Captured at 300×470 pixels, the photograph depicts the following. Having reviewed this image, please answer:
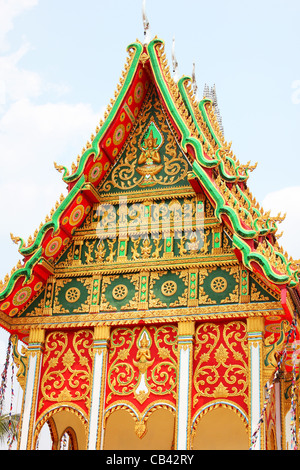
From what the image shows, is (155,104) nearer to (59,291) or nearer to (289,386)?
A: (59,291)

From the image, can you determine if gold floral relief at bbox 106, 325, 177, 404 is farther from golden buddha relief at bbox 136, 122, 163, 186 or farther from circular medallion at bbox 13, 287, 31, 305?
golden buddha relief at bbox 136, 122, 163, 186

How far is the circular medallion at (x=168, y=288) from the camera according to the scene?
13023mm

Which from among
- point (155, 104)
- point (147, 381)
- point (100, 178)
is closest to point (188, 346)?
point (147, 381)

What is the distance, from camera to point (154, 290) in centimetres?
1315

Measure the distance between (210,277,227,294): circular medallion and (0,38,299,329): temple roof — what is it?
1.54ft

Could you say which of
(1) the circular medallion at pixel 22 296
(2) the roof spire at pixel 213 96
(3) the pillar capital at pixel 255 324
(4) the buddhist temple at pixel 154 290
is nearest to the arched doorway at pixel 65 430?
(4) the buddhist temple at pixel 154 290

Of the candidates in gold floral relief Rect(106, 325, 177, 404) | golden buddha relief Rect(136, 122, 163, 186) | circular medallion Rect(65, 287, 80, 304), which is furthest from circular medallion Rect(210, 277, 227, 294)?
circular medallion Rect(65, 287, 80, 304)

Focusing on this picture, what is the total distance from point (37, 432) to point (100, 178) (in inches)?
177

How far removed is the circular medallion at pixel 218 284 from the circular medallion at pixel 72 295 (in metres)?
2.34

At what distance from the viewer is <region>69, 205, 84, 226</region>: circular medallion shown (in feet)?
45.2

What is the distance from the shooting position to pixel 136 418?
12.5m

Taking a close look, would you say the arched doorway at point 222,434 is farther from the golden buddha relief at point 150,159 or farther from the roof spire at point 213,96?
the roof spire at point 213,96

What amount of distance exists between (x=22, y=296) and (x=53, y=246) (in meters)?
1.00

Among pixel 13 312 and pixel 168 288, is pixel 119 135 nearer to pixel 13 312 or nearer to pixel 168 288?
pixel 168 288
